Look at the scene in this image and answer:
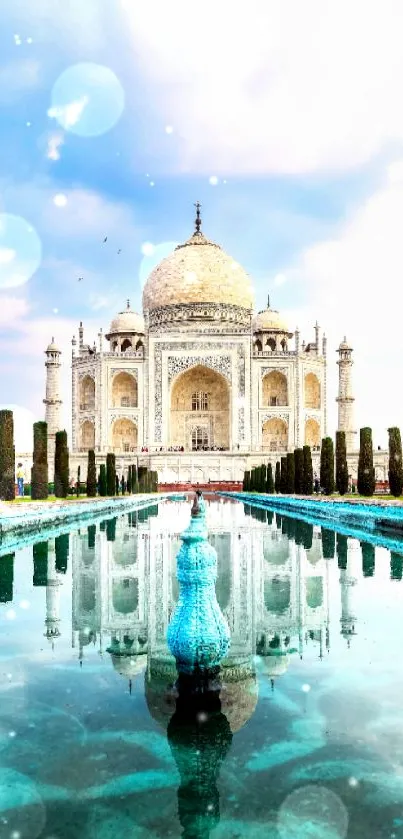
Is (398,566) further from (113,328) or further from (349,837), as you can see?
(113,328)

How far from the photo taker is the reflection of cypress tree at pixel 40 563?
5531mm

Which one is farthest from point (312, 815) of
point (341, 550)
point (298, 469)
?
point (298, 469)

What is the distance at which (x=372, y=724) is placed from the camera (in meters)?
2.46

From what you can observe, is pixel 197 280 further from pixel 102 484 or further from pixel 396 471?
pixel 396 471

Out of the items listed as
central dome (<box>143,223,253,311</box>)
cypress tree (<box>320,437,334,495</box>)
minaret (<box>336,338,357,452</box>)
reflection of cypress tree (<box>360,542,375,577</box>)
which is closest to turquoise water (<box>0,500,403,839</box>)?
reflection of cypress tree (<box>360,542,375,577</box>)

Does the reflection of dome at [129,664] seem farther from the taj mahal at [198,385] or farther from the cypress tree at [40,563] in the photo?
the taj mahal at [198,385]

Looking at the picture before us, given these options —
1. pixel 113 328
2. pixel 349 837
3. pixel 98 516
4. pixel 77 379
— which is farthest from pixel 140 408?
pixel 349 837

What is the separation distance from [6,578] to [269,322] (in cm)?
3226

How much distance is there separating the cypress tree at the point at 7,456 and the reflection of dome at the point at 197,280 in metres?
20.3

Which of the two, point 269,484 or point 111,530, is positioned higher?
point 269,484

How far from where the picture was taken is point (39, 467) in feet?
56.0

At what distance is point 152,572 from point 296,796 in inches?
156

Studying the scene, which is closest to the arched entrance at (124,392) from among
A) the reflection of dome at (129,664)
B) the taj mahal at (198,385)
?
the taj mahal at (198,385)

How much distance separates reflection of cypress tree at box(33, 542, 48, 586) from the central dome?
28036 mm
